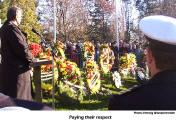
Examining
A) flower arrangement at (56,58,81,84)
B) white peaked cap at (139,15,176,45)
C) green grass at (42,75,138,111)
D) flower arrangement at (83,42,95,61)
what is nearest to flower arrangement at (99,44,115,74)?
flower arrangement at (83,42,95,61)

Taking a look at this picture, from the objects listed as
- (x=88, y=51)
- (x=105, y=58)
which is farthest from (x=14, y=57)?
(x=105, y=58)

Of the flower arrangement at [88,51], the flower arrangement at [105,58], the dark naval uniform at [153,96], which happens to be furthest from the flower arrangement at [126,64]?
the dark naval uniform at [153,96]

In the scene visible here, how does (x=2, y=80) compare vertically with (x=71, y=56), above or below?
above

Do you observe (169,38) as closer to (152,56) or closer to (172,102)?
(152,56)

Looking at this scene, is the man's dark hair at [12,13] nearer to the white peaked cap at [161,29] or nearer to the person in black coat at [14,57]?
the person in black coat at [14,57]

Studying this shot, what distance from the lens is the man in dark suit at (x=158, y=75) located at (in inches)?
48.8

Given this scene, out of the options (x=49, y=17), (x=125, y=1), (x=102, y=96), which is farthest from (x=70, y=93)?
(x=125, y=1)

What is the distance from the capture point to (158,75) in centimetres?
134

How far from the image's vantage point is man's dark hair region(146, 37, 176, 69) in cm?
133

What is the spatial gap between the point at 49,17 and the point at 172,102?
19.8 metres

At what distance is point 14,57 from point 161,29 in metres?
2.30

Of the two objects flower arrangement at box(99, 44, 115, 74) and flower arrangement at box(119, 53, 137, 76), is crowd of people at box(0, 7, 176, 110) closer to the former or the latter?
flower arrangement at box(99, 44, 115, 74)

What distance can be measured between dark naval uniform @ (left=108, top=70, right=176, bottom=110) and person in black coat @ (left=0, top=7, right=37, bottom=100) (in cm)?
212

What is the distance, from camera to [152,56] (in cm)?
138
